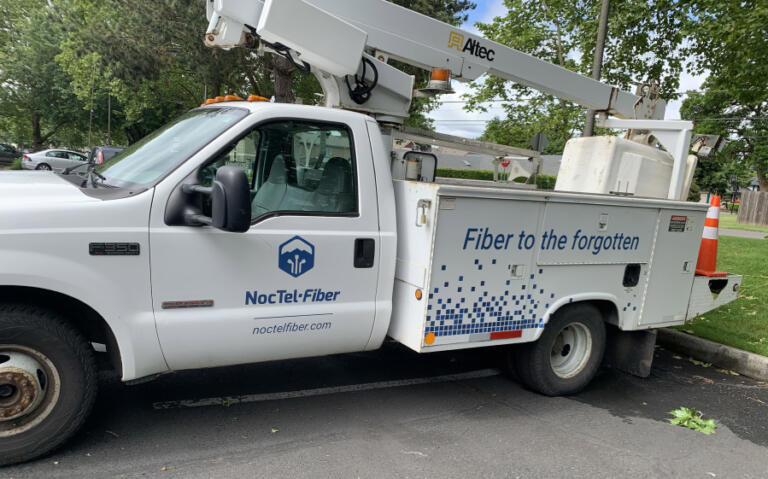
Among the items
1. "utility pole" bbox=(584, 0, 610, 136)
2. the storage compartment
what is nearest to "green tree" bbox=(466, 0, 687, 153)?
"utility pole" bbox=(584, 0, 610, 136)

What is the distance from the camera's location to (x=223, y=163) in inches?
127

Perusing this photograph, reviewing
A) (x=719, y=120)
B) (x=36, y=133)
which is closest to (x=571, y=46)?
(x=719, y=120)

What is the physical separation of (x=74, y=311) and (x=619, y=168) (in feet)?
15.0

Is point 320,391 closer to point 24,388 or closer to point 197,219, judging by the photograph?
point 197,219

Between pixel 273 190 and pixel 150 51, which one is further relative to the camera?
pixel 150 51

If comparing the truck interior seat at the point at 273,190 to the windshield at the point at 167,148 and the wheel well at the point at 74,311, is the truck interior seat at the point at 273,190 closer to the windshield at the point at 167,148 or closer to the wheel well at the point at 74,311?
the windshield at the point at 167,148

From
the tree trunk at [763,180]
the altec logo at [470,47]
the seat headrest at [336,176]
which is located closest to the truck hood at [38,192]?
the seat headrest at [336,176]

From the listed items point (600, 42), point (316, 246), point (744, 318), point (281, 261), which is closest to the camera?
point (281, 261)

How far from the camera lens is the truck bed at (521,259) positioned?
3600mm

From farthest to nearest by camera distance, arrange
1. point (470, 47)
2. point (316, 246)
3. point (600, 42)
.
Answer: point (600, 42), point (470, 47), point (316, 246)

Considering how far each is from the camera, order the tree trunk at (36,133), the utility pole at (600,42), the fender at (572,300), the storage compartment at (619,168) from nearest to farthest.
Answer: the fender at (572,300), the storage compartment at (619,168), the utility pole at (600,42), the tree trunk at (36,133)

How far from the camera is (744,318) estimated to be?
6492 millimetres

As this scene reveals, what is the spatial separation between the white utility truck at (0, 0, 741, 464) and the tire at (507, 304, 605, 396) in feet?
0.05

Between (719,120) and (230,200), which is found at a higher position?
(719,120)
